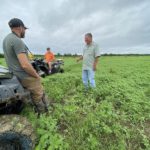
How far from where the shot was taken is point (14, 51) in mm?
4734

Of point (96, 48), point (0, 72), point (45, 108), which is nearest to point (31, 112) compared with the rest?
point (45, 108)

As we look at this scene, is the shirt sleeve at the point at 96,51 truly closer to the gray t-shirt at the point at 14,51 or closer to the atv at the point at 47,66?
the gray t-shirt at the point at 14,51

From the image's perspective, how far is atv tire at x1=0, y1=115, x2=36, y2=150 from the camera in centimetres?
392

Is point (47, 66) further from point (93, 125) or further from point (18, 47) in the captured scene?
point (18, 47)

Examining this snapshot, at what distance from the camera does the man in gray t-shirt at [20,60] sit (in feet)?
15.3

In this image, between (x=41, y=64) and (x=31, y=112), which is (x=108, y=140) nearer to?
(x=31, y=112)

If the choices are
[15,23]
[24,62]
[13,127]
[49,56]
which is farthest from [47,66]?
[13,127]

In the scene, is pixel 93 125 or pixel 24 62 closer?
pixel 24 62

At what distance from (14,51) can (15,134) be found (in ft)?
4.47

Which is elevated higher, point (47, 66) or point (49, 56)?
point (49, 56)

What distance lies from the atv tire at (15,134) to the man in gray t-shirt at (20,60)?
35.7 inches

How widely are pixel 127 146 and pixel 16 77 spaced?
79.8 inches

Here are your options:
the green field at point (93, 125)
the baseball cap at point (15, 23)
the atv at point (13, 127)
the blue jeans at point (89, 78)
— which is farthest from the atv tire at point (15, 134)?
the blue jeans at point (89, 78)

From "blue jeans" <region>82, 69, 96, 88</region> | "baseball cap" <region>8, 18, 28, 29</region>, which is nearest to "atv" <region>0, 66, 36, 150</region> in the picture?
"baseball cap" <region>8, 18, 28, 29</region>
